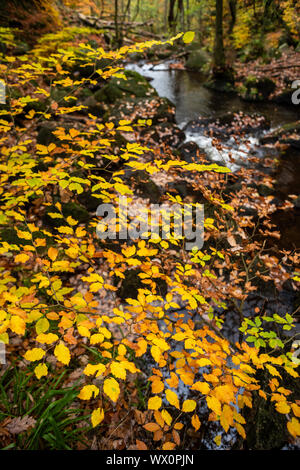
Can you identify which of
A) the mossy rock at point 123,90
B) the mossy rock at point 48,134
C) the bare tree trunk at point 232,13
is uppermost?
the bare tree trunk at point 232,13

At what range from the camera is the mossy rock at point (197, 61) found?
19359mm

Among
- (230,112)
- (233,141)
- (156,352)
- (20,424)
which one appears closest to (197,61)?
(230,112)

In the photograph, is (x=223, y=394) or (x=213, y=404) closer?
(x=213, y=404)

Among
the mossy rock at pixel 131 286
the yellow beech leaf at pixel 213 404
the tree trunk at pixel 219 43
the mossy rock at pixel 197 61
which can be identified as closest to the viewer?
the yellow beech leaf at pixel 213 404

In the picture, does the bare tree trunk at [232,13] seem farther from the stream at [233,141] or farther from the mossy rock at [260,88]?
the mossy rock at [260,88]

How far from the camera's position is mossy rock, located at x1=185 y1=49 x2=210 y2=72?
19359 mm

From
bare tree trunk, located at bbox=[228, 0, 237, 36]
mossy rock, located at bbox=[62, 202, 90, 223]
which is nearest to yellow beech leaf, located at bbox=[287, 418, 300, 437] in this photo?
mossy rock, located at bbox=[62, 202, 90, 223]

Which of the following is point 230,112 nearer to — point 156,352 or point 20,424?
point 156,352

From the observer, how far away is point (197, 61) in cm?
1953

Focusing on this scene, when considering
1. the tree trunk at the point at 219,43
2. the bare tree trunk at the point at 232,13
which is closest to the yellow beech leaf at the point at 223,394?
the tree trunk at the point at 219,43

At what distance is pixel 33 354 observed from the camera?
154 cm
